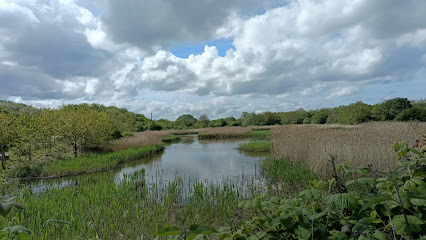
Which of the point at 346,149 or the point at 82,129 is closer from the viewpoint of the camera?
the point at 346,149

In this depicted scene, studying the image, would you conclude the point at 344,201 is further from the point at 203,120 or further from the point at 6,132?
the point at 203,120

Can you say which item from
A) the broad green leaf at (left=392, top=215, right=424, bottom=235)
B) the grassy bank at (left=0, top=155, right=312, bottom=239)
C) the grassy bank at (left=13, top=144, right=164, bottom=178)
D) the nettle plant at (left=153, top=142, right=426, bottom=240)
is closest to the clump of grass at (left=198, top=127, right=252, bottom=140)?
the grassy bank at (left=13, top=144, right=164, bottom=178)

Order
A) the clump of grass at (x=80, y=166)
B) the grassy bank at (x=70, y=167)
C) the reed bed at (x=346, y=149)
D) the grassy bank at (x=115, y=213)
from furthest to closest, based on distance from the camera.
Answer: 1. the clump of grass at (x=80, y=166)
2. the grassy bank at (x=70, y=167)
3. the reed bed at (x=346, y=149)
4. the grassy bank at (x=115, y=213)

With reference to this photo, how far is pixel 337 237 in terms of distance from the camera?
1.23m

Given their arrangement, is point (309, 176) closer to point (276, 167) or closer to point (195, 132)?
point (276, 167)

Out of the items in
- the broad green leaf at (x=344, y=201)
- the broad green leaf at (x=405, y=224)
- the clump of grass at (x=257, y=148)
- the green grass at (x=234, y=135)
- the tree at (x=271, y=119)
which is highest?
the tree at (x=271, y=119)

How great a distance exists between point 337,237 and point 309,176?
6.21 metres

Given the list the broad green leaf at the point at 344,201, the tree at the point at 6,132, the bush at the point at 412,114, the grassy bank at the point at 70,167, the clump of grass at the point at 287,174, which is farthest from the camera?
the bush at the point at 412,114

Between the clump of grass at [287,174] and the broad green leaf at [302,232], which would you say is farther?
the clump of grass at [287,174]

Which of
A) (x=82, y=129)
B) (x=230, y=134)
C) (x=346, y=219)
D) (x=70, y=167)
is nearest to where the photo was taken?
(x=346, y=219)

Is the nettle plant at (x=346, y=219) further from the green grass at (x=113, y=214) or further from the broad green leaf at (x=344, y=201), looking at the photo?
the green grass at (x=113, y=214)

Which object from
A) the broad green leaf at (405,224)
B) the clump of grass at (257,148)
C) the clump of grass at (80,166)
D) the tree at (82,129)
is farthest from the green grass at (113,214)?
the clump of grass at (257,148)

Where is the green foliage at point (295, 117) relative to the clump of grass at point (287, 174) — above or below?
above

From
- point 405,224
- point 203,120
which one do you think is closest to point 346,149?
point 405,224
